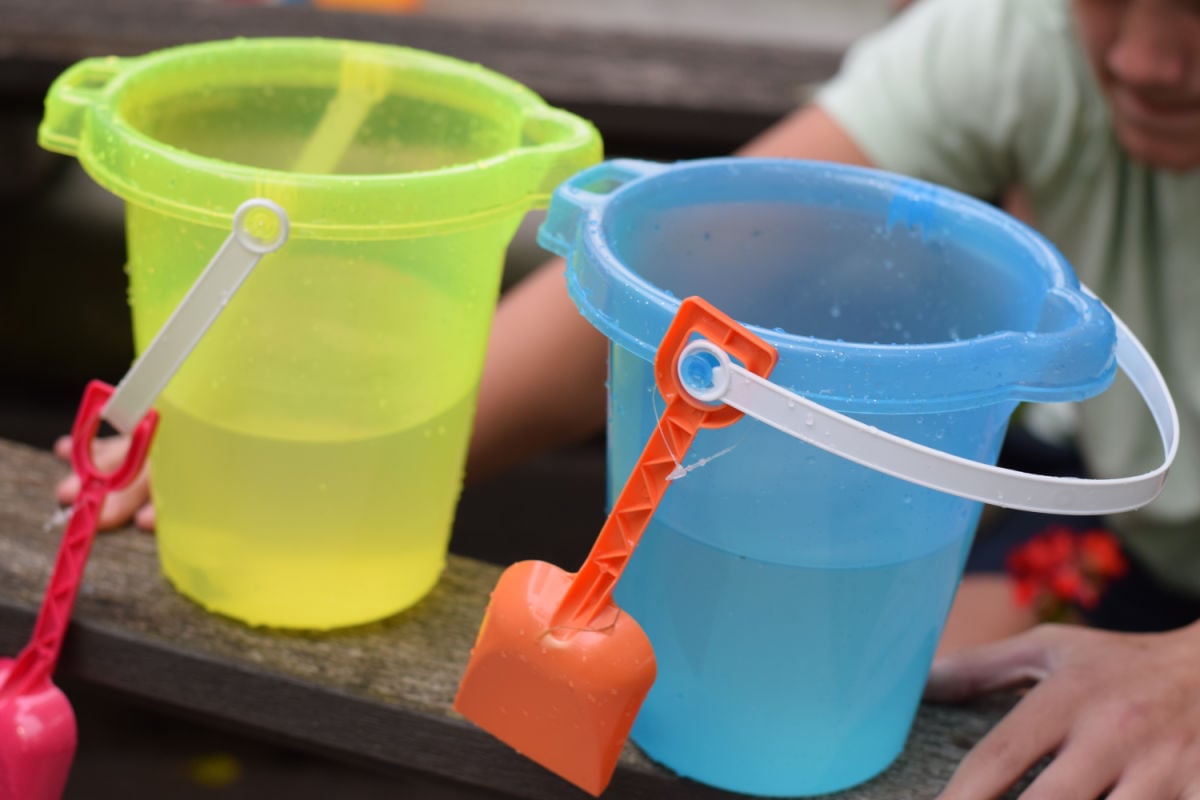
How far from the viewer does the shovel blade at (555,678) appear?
502 mm

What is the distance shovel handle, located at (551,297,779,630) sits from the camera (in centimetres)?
46

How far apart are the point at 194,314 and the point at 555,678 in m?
0.23

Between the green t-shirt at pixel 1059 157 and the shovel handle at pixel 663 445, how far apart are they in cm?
69

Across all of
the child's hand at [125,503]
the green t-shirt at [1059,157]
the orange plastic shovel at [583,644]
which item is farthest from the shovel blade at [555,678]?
the green t-shirt at [1059,157]

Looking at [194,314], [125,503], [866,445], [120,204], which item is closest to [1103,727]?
[866,445]

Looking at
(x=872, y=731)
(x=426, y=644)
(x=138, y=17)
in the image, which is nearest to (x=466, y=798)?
(x=426, y=644)

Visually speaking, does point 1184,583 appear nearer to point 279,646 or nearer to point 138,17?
point 279,646

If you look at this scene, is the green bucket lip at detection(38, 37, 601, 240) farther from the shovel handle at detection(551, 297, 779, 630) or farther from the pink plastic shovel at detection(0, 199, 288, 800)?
the shovel handle at detection(551, 297, 779, 630)

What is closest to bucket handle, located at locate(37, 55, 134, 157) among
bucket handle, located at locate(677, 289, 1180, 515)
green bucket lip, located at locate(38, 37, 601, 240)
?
green bucket lip, located at locate(38, 37, 601, 240)

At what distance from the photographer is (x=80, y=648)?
0.68m

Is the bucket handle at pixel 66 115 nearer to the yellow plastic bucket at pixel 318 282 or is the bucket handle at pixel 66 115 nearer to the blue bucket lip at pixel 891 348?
the yellow plastic bucket at pixel 318 282

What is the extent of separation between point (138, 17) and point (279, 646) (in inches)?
43.1

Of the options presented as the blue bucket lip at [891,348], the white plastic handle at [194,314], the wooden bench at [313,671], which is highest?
the blue bucket lip at [891,348]

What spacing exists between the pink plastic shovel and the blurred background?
0.51m
